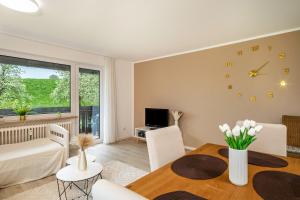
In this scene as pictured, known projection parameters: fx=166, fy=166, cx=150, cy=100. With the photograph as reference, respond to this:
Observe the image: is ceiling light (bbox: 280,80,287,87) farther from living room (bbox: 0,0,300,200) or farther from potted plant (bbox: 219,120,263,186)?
potted plant (bbox: 219,120,263,186)

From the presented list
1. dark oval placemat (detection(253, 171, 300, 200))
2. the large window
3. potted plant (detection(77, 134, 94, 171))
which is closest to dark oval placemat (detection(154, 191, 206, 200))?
dark oval placemat (detection(253, 171, 300, 200))

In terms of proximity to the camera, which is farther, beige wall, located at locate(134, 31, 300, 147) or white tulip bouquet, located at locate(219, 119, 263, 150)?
beige wall, located at locate(134, 31, 300, 147)

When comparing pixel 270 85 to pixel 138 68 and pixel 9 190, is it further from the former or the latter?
pixel 9 190

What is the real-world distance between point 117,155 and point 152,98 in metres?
1.89

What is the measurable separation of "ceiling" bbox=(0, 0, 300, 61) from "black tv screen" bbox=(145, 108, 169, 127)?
66.7 inches

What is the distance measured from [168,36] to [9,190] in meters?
3.46

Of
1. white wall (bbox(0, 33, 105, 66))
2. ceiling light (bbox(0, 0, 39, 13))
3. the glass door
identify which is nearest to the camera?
ceiling light (bbox(0, 0, 39, 13))

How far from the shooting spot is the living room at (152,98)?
122 cm

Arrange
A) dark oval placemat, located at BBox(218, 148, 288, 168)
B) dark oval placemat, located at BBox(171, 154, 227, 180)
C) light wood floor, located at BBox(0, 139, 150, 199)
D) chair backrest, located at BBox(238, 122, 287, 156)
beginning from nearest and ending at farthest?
1. dark oval placemat, located at BBox(171, 154, 227, 180)
2. dark oval placemat, located at BBox(218, 148, 288, 168)
3. chair backrest, located at BBox(238, 122, 287, 156)
4. light wood floor, located at BBox(0, 139, 150, 199)

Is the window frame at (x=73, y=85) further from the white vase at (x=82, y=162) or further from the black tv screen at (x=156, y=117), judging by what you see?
the white vase at (x=82, y=162)

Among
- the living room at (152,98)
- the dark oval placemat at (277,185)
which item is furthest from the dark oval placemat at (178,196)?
the dark oval placemat at (277,185)

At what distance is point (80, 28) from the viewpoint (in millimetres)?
2779

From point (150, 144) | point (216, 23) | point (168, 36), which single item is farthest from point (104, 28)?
point (150, 144)

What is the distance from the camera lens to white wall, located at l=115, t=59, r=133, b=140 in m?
4.97
